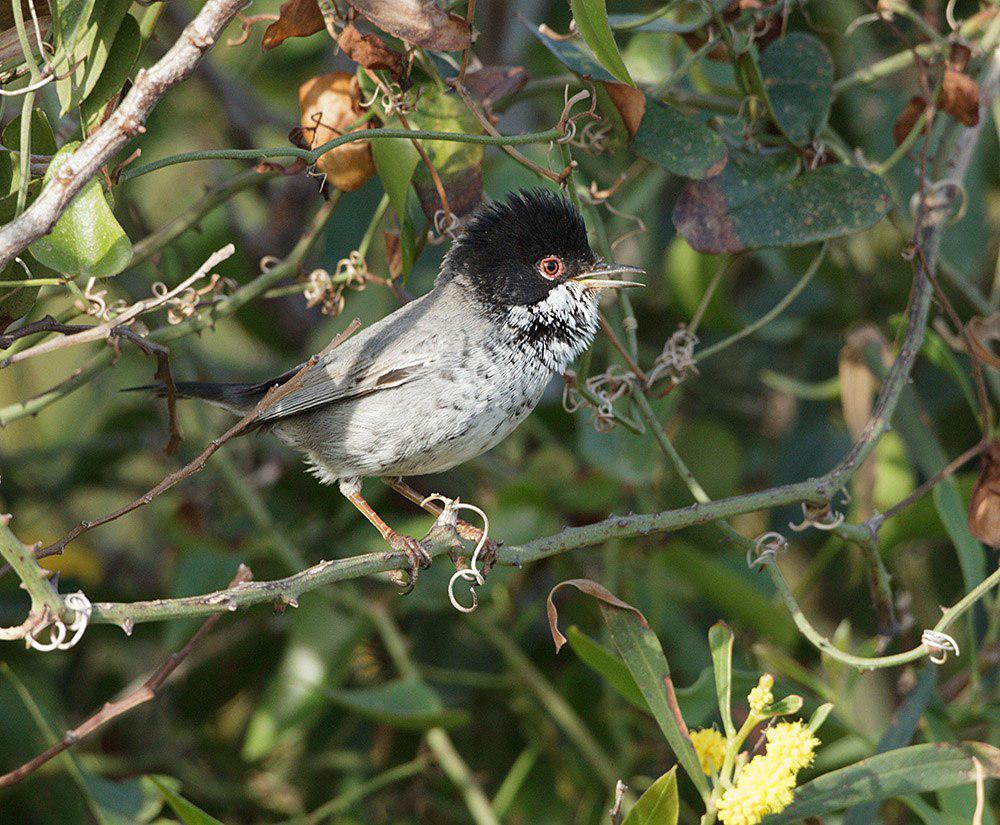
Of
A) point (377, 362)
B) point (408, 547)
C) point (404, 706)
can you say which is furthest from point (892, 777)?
point (377, 362)

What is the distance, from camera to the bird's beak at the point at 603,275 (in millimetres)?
2807

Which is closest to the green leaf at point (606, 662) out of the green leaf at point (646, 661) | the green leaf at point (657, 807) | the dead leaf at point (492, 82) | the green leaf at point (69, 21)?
the green leaf at point (646, 661)

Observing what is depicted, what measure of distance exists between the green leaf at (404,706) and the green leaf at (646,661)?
966 millimetres

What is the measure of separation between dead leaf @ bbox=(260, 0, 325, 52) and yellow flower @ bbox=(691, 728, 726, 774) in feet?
5.22

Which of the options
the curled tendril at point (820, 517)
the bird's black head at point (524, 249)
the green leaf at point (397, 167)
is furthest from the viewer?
the bird's black head at point (524, 249)

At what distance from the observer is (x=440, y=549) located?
7.64ft

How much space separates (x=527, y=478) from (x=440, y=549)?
1.20 metres

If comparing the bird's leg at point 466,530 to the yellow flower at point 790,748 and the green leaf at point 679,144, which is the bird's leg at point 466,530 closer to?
the yellow flower at point 790,748

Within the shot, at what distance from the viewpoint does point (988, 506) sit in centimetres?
259

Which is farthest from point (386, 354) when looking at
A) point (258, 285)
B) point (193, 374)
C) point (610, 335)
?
point (193, 374)

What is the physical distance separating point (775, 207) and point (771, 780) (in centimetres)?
144

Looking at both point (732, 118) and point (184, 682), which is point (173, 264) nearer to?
point (184, 682)

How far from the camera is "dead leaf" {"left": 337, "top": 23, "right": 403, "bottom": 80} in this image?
93.5 inches

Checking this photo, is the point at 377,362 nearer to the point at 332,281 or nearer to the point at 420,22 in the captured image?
the point at 332,281
